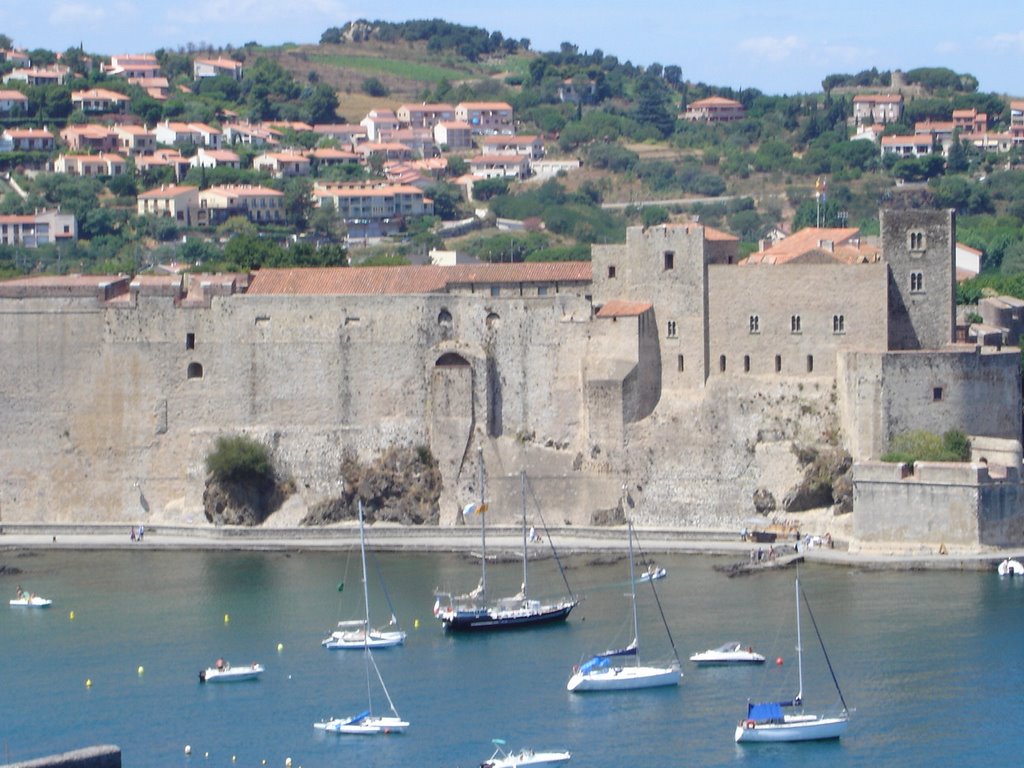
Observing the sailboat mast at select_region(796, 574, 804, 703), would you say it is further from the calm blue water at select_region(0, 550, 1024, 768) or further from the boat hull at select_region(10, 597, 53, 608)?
the boat hull at select_region(10, 597, 53, 608)

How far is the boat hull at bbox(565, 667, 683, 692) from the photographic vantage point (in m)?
38.3

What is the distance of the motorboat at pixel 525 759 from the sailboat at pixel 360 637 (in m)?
7.09

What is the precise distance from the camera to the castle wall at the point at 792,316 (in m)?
48.6

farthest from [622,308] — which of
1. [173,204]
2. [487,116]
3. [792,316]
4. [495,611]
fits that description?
[487,116]

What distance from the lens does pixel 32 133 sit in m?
98.3

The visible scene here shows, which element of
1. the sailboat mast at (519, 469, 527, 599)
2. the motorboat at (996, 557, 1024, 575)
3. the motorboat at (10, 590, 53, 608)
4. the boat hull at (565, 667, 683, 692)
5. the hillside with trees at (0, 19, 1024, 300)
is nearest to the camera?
the boat hull at (565, 667, 683, 692)

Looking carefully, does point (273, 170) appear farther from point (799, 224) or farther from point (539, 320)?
point (539, 320)

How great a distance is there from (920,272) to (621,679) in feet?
44.3

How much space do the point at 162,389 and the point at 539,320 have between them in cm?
778

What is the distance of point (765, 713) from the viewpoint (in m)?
35.8

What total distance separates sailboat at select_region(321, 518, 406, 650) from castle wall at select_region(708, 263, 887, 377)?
10302mm

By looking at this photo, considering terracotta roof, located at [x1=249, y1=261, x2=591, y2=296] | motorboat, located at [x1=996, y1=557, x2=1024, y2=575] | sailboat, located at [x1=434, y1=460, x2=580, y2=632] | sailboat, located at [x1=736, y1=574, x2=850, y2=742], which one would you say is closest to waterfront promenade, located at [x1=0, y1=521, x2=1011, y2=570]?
motorboat, located at [x1=996, y1=557, x2=1024, y2=575]

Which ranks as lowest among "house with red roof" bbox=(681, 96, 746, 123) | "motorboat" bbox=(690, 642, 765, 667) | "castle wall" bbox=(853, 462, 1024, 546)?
"motorboat" bbox=(690, 642, 765, 667)

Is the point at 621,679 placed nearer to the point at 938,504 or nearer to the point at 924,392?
the point at 938,504
